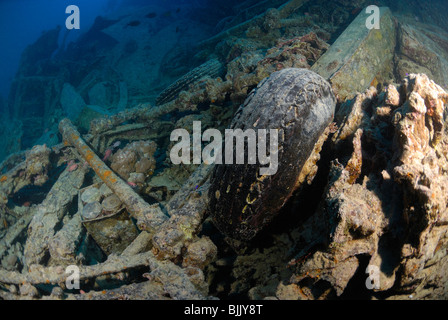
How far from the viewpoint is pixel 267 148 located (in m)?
1.85

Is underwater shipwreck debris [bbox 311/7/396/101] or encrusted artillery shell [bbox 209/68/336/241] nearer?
encrusted artillery shell [bbox 209/68/336/241]

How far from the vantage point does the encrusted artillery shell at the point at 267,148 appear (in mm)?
1896

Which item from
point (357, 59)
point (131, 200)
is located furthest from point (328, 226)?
point (357, 59)

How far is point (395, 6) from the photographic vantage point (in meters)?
8.91

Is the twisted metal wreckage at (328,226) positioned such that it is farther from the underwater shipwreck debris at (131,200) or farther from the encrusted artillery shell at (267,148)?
the encrusted artillery shell at (267,148)

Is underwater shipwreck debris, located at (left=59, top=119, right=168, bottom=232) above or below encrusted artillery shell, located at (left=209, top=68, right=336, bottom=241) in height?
below

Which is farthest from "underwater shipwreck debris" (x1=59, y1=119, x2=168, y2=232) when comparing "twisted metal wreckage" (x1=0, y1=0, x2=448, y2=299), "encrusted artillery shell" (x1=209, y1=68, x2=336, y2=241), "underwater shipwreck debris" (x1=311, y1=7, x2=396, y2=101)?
"underwater shipwreck debris" (x1=311, y1=7, x2=396, y2=101)

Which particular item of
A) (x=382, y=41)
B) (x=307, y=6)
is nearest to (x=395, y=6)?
(x=307, y=6)

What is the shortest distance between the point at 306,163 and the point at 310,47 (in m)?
3.90

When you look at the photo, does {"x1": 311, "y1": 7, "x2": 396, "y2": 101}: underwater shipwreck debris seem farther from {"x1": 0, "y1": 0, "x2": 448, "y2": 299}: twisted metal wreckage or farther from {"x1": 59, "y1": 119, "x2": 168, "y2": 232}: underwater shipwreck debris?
{"x1": 59, "y1": 119, "x2": 168, "y2": 232}: underwater shipwreck debris

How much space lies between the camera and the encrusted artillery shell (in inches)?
74.6

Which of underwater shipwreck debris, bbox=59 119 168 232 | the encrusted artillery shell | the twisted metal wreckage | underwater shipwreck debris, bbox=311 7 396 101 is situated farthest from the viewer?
underwater shipwreck debris, bbox=311 7 396 101

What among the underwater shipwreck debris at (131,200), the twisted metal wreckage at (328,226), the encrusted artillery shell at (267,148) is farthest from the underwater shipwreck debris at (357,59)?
the underwater shipwreck debris at (131,200)
